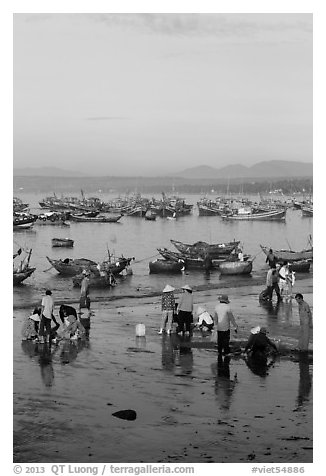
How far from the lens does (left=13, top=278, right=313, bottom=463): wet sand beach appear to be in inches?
393

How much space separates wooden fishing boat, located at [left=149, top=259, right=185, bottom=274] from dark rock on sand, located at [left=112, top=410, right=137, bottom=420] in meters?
30.4

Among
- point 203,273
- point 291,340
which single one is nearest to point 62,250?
point 203,273

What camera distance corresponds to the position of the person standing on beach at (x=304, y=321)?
14506 mm

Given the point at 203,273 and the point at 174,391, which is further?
the point at 203,273

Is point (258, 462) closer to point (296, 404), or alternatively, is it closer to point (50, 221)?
point (296, 404)

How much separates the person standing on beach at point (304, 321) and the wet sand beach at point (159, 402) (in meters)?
0.25

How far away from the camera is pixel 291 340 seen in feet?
52.2

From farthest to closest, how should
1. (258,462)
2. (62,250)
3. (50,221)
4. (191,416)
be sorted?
(50,221) → (62,250) → (191,416) → (258,462)

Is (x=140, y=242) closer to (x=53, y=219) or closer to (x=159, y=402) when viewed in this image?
(x=53, y=219)

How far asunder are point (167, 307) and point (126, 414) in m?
5.45

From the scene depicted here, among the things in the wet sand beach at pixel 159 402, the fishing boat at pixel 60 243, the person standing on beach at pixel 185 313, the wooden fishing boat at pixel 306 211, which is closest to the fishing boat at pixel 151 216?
the wooden fishing boat at pixel 306 211

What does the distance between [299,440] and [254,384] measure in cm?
253
